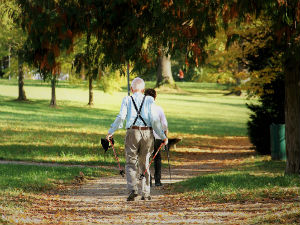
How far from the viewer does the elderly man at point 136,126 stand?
32.4 ft

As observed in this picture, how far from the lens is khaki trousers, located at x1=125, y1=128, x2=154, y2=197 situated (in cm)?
992

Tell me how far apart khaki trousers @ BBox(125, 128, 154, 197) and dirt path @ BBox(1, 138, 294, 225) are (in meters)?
0.33

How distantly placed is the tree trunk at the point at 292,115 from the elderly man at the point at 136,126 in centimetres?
491

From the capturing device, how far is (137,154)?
33.3 ft

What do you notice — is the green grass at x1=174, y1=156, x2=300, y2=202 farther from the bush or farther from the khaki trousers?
the bush

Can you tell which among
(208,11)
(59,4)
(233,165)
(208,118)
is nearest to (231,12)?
(208,11)

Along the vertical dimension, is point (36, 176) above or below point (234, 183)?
below

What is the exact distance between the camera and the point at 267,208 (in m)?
8.75

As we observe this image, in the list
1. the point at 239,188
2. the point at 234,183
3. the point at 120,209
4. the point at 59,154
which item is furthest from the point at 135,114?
the point at 59,154

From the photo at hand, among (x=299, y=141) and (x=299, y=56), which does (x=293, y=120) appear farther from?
(x=299, y=56)

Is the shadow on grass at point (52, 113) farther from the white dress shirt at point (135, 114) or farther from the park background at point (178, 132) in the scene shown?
the white dress shirt at point (135, 114)

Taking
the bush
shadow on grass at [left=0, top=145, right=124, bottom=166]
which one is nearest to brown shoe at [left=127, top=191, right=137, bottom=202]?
shadow on grass at [left=0, top=145, right=124, bottom=166]

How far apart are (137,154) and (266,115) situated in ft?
37.2

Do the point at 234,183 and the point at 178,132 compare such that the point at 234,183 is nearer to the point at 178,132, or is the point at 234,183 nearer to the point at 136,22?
the point at 136,22
